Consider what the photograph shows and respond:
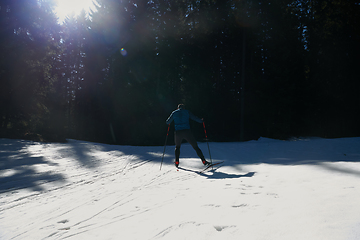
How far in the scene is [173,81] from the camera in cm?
2858

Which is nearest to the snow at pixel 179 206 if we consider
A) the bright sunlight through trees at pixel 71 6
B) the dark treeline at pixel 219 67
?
the dark treeline at pixel 219 67

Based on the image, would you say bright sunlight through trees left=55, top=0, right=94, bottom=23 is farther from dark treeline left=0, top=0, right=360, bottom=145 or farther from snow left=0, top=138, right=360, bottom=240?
snow left=0, top=138, right=360, bottom=240

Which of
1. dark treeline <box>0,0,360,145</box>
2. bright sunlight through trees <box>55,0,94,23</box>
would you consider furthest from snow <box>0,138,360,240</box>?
bright sunlight through trees <box>55,0,94,23</box>

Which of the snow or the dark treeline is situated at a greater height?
the dark treeline

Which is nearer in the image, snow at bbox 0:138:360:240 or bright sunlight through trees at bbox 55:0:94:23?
snow at bbox 0:138:360:240

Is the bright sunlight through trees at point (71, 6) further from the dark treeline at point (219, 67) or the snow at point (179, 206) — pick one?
the snow at point (179, 206)

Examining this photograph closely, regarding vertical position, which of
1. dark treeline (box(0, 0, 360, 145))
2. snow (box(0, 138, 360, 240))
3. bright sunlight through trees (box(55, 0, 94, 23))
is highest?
bright sunlight through trees (box(55, 0, 94, 23))

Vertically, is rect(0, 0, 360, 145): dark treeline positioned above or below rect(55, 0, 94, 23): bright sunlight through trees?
below

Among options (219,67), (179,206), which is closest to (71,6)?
(219,67)

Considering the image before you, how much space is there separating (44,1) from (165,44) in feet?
41.3

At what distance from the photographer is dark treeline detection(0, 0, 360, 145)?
2522cm

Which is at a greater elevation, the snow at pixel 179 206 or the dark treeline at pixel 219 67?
the dark treeline at pixel 219 67

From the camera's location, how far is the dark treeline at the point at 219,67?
2522 centimetres

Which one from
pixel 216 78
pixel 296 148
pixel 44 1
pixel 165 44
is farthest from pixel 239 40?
pixel 44 1
